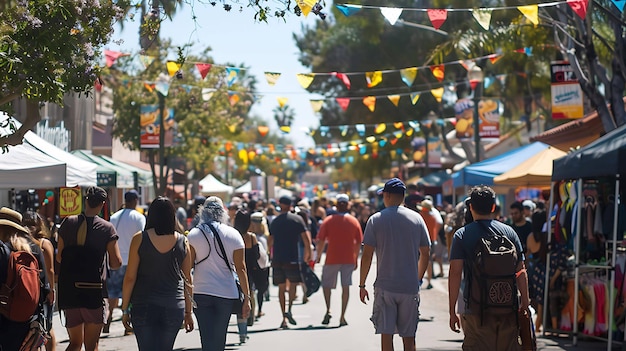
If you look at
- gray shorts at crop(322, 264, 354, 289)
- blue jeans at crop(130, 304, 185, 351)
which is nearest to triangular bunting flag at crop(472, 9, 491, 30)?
gray shorts at crop(322, 264, 354, 289)

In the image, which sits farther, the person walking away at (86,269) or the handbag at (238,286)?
the person walking away at (86,269)

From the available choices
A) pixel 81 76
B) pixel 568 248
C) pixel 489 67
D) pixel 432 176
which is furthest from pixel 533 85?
pixel 81 76

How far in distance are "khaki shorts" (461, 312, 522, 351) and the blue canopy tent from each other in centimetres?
1644

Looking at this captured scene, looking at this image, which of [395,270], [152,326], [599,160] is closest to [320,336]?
[395,270]

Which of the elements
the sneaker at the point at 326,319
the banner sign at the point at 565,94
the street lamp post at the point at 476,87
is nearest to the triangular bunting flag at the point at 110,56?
the banner sign at the point at 565,94

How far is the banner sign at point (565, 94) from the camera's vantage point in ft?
69.2

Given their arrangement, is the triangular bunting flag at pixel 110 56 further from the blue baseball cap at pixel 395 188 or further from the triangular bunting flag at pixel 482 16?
the blue baseball cap at pixel 395 188

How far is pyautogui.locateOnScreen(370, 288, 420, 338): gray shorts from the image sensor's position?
9.80 m

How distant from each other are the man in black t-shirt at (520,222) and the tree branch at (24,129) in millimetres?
6743

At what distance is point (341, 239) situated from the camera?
50.5 ft

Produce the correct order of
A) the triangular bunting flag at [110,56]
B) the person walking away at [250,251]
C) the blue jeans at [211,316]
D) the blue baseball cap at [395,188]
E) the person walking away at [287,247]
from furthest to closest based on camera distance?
the triangular bunting flag at [110,56] < the person walking away at [287,247] < the person walking away at [250,251] < the blue baseball cap at [395,188] < the blue jeans at [211,316]

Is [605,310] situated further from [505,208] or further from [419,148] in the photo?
[419,148]

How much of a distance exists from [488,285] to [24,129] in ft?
16.4

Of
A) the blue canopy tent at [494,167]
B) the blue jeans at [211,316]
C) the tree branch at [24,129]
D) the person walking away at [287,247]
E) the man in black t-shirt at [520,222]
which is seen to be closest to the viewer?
the blue jeans at [211,316]
